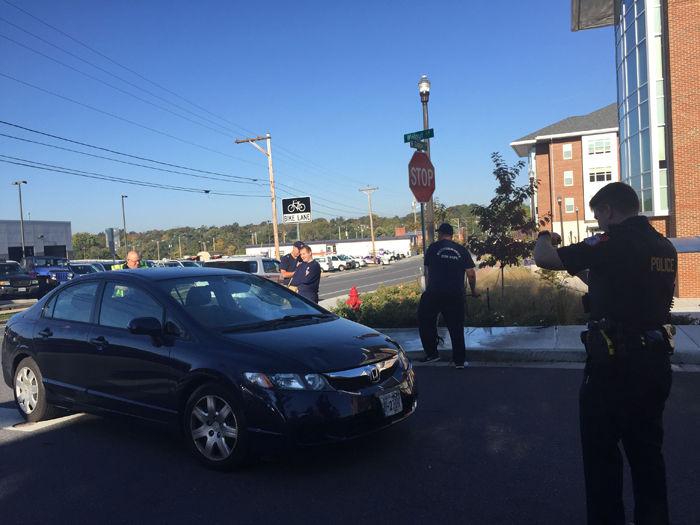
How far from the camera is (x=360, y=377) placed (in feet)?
14.4

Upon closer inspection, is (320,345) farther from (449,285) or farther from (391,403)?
(449,285)

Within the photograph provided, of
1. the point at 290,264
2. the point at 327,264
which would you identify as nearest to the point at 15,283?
the point at 290,264

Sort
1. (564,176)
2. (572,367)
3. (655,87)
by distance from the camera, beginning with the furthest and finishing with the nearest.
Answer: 1. (564,176)
2. (655,87)
3. (572,367)

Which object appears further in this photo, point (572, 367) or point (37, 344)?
point (572, 367)

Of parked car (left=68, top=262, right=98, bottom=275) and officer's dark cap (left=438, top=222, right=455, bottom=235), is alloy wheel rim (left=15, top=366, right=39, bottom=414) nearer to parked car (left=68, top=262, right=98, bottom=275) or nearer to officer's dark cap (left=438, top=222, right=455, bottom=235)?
officer's dark cap (left=438, top=222, right=455, bottom=235)

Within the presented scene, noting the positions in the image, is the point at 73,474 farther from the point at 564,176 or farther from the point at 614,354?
the point at 564,176

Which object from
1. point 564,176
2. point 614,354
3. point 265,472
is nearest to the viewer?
point 614,354

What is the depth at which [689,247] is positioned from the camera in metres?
8.79

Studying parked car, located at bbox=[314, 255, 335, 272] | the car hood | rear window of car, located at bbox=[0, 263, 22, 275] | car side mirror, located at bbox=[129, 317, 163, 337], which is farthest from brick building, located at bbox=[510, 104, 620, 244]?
car side mirror, located at bbox=[129, 317, 163, 337]

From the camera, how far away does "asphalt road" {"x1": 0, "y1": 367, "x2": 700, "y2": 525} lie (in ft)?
12.4

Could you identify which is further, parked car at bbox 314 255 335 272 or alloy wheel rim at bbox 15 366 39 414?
parked car at bbox 314 255 335 272

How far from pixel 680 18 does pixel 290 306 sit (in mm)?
16187

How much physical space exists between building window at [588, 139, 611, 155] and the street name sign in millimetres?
50504

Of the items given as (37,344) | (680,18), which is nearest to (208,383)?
(37,344)
